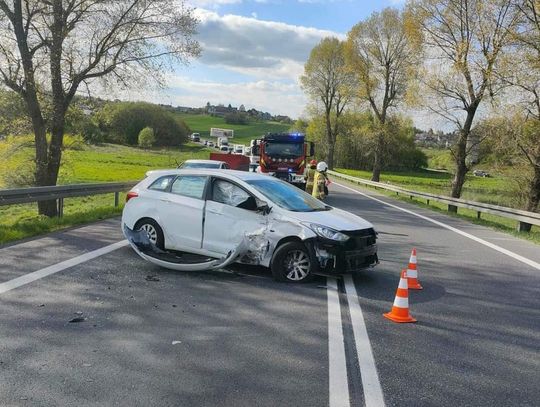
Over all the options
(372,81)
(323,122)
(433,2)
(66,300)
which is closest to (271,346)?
(66,300)

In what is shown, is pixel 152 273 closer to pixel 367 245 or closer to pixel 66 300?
pixel 66 300

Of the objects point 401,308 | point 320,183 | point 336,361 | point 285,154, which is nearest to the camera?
point 336,361

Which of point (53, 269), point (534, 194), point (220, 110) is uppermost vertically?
point (220, 110)

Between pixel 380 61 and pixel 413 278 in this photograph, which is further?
pixel 380 61

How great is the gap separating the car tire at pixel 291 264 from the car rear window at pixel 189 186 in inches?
67.9

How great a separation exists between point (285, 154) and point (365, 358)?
2119 cm

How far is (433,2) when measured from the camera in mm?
29703

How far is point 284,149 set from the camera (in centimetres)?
2581

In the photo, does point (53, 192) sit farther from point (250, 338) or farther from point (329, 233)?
point (250, 338)

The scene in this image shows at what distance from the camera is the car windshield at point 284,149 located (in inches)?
1014

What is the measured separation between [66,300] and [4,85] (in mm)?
13943

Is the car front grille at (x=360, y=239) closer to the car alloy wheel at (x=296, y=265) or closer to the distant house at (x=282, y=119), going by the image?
the car alloy wheel at (x=296, y=265)

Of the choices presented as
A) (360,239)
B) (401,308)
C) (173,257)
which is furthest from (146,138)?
(401,308)

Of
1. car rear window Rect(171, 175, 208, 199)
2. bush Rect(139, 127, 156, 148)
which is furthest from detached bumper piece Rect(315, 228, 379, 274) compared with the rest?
bush Rect(139, 127, 156, 148)
